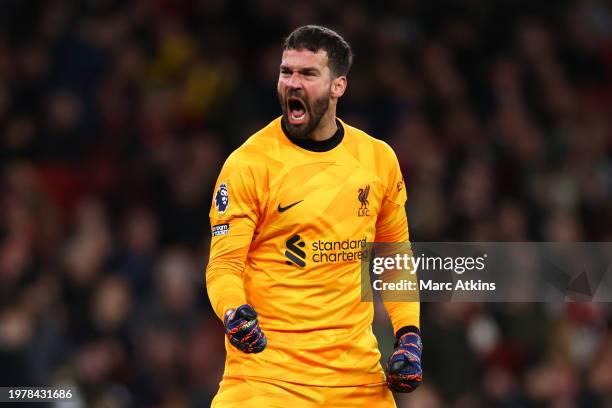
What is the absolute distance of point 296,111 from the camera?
501 cm

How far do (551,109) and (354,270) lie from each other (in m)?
6.84

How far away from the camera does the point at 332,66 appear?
504 centimetres

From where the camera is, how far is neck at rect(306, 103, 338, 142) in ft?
16.7

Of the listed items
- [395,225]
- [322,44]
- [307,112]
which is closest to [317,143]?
[307,112]

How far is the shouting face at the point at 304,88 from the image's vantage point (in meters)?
4.95

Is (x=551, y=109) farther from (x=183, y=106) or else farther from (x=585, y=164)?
(x=183, y=106)

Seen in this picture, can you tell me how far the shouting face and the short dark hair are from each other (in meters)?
0.02

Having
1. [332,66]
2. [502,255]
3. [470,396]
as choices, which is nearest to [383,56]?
[470,396]

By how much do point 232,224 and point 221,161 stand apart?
5.54 m

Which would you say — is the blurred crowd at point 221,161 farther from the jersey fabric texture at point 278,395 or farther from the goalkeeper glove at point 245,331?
the goalkeeper glove at point 245,331

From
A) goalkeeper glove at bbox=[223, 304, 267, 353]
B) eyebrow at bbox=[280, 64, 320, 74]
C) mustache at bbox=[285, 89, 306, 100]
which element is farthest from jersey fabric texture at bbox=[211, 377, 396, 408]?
eyebrow at bbox=[280, 64, 320, 74]

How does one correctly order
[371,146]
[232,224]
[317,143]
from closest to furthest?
[232,224], [317,143], [371,146]

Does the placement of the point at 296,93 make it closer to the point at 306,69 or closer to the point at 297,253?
the point at 306,69

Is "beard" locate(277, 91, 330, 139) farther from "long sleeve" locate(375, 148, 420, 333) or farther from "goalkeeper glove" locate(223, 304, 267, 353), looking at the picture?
"goalkeeper glove" locate(223, 304, 267, 353)
